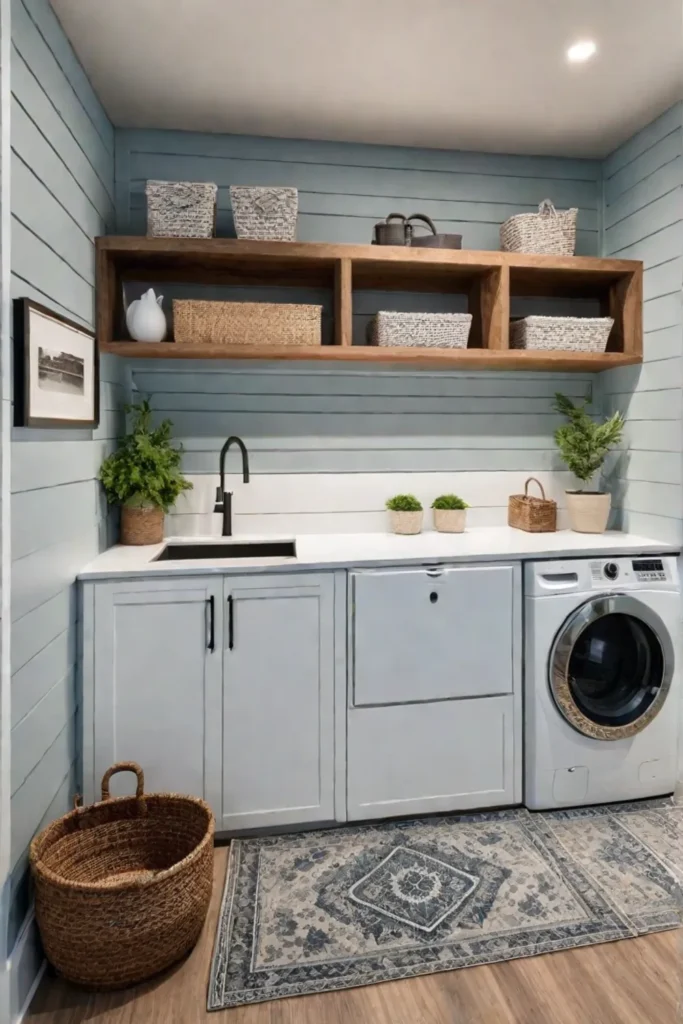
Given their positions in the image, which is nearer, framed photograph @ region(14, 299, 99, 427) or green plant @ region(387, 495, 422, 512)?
framed photograph @ region(14, 299, 99, 427)

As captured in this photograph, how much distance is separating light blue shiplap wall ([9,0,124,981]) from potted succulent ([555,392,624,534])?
6.44 ft

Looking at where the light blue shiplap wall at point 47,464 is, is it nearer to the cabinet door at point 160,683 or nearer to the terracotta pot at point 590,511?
the cabinet door at point 160,683

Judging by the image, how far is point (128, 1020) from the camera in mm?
1550

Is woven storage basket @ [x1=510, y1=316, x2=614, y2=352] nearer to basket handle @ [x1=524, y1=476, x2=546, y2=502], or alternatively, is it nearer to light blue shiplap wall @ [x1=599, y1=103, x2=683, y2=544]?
light blue shiplap wall @ [x1=599, y1=103, x2=683, y2=544]

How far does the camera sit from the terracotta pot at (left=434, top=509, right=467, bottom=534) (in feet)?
9.20

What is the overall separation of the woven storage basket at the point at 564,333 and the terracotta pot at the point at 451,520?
0.76 metres

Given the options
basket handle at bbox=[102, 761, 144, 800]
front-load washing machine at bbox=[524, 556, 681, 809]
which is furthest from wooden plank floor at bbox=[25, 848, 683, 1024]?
front-load washing machine at bbox=[524, 556, 681, 809]

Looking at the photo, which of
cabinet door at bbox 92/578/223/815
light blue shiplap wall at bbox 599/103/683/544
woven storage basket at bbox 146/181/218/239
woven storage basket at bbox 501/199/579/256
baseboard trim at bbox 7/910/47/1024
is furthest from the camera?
woven storage basket at bbox 501/199/579/256

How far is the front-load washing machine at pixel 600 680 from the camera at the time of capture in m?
2.38

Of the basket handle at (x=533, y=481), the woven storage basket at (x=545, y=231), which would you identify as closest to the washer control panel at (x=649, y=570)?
the basket handle at (x=533, y=481)

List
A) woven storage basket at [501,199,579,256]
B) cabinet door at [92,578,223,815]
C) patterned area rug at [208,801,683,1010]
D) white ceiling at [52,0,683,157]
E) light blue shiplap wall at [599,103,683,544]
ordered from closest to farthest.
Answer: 1. patterned area rug at [208,801,683,1010]
2. white ceiling at [52,0,683,157]
3. cabinet door at [92,578,223,815]
4. light blue shiplap wall at [599,103,683,544]
5. woven storage basket at [501,199,579,256]

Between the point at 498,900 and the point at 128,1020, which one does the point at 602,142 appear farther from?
the point at 128,1020

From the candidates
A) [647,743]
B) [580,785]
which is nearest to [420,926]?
[580,785]

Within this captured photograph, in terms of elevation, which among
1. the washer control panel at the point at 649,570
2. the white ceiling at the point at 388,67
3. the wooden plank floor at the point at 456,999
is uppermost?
the white ceiling at the point at 388,67
